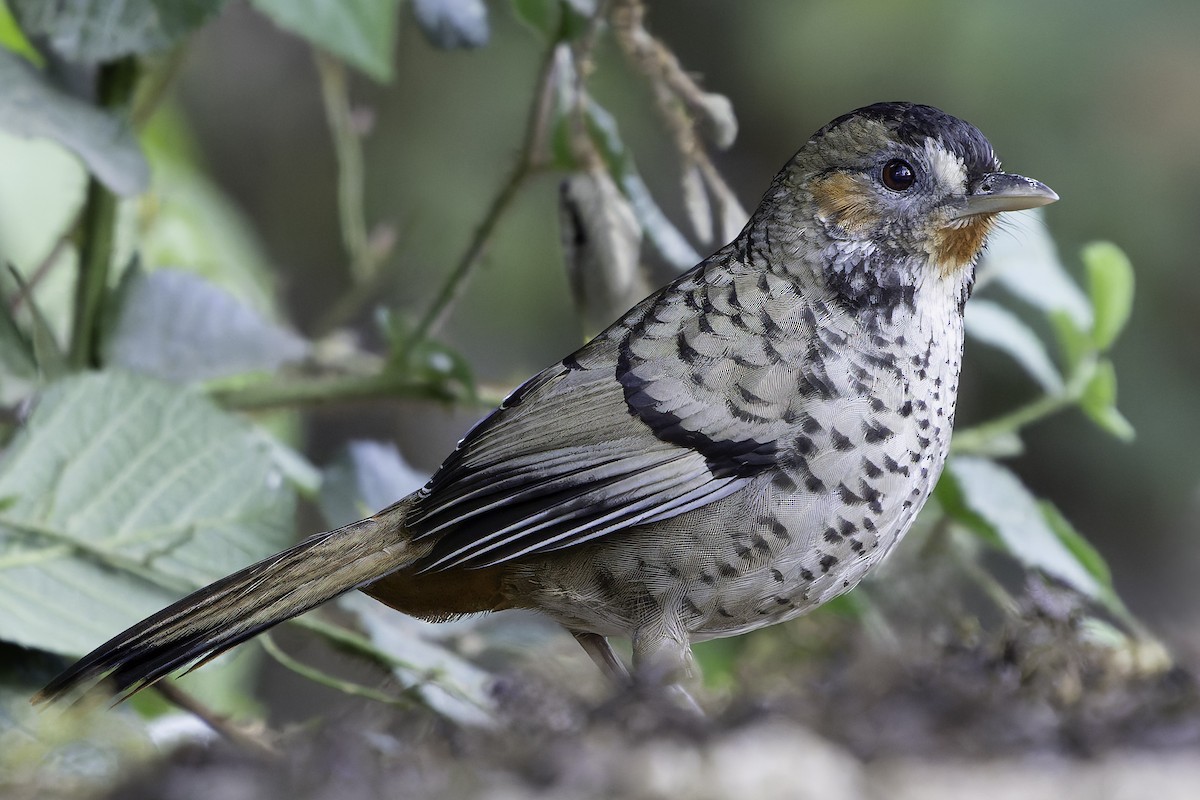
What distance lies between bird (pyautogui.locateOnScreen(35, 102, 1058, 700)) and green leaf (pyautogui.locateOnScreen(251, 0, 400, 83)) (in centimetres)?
63

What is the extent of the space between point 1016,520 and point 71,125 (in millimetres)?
1519

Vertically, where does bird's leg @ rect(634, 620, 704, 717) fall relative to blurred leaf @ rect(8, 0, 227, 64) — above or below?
below

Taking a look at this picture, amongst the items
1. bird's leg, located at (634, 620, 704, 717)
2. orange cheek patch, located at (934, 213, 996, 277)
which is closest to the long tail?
bird's leg, located at (634, 620, 704, 717)

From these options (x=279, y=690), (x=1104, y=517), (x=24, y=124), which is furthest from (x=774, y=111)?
(x=24, y=124)

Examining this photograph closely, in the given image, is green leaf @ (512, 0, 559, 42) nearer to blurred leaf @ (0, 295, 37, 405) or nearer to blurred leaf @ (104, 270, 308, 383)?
blurred leaf @ (104, 270, 308, 383)

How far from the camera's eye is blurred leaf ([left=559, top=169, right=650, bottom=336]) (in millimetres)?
2051

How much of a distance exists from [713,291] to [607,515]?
1.20 feet

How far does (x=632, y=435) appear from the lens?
5.52ft

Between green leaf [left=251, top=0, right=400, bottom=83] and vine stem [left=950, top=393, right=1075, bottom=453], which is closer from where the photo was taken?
green leaf [left=251, top=0, right=400, bottom=83]

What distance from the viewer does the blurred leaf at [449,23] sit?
2.04m

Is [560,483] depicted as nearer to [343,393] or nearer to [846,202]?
[846,202]

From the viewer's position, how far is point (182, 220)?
9.48 feet

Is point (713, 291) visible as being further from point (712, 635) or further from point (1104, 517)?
point (1104, 517)

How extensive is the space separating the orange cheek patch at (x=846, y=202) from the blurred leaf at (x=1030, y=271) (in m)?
0.56
